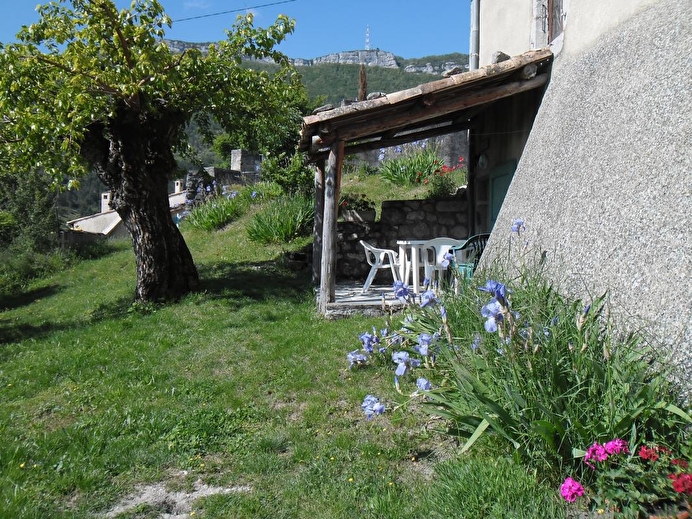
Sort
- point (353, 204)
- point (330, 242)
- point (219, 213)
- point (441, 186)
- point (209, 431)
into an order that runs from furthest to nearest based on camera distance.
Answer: point (219, 213)
point (441, 186)
point (353, 204)
point (330, 242)
point (209, 431)

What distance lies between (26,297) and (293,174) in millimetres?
6432

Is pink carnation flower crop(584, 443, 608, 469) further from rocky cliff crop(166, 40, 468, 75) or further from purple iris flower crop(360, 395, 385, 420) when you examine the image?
rocky cliff crop(166, 40, 468, 75)

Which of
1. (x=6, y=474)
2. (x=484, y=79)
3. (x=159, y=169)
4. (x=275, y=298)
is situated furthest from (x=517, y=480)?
(x=159, y=169)

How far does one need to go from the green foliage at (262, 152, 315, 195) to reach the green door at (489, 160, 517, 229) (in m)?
5.91

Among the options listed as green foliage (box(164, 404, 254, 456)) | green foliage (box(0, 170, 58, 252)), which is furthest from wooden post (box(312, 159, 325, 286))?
green foliage (box(0, 170, 58, 252))

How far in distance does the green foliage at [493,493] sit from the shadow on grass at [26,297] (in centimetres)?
1052

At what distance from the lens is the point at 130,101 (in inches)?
312

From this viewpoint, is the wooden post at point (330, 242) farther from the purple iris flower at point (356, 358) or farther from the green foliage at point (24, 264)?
the green foliage at point (24, 264)

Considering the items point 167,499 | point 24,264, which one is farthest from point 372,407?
point 24,264

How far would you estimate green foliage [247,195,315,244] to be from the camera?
12.2 metres

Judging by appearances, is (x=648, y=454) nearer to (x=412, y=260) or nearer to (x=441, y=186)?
(x=412, y=260)

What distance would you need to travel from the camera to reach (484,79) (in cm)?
629

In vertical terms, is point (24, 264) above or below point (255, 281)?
below

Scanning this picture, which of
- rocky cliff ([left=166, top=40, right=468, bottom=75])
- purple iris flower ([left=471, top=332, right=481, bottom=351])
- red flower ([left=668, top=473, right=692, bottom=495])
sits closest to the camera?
red flower ([left=668, top=473, right=692, bottom=495])
